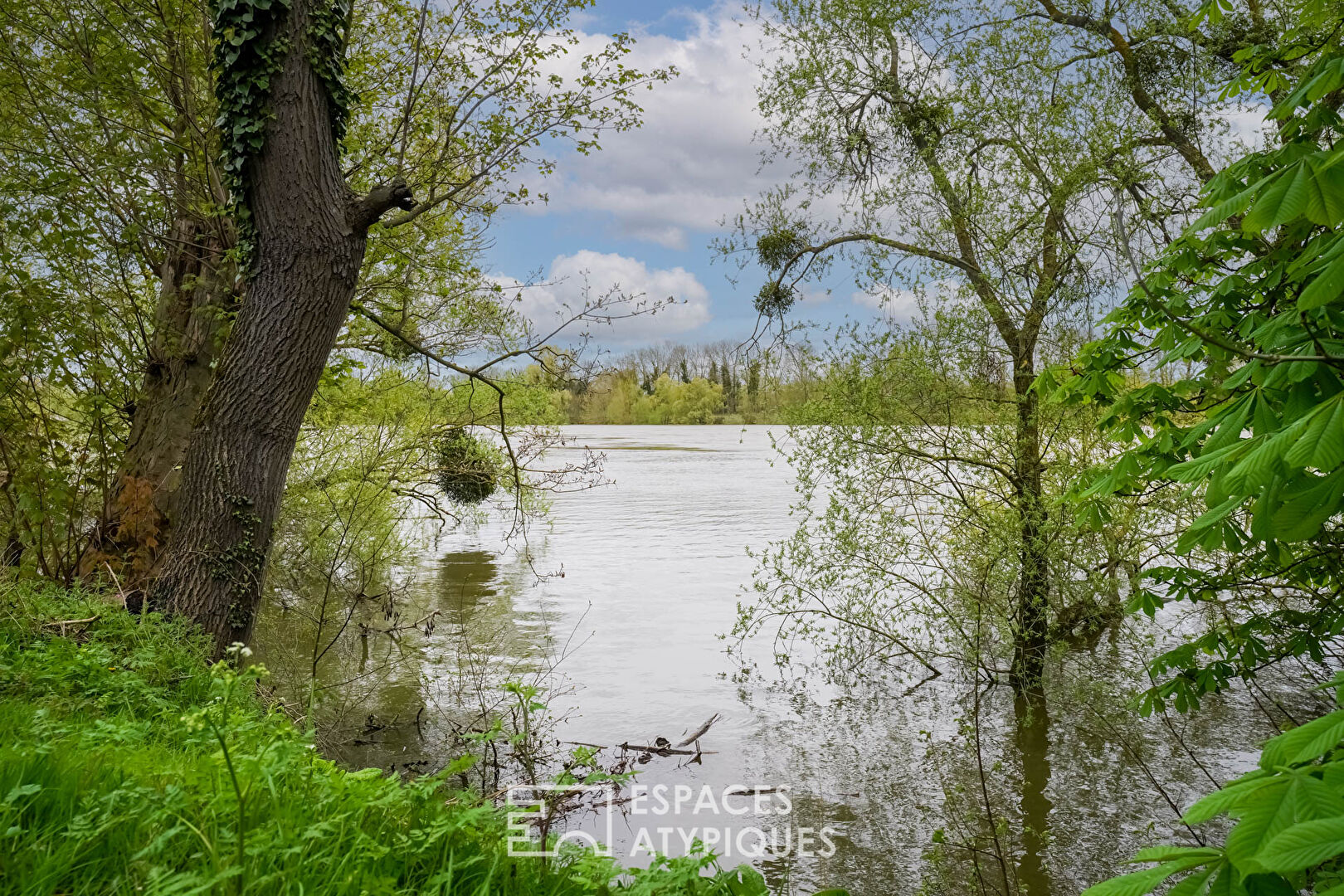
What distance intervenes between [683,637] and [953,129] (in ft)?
23.6

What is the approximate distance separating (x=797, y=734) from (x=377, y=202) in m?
6.27

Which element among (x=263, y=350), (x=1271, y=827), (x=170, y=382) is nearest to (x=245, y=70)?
(x=263, y=350)

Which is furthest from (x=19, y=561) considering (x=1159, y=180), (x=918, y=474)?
(x=1159, y=180)

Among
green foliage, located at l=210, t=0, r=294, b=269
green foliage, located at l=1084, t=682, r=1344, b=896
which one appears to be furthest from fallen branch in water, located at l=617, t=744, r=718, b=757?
green foliage, located at l=1084, t=682, r=1344, b=896

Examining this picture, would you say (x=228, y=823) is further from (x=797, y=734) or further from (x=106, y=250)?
(x=797, y=734)

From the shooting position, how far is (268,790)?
2.53 m

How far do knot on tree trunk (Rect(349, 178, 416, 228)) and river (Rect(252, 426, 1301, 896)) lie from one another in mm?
3354

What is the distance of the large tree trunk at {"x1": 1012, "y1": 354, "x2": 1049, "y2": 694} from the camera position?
7.79m

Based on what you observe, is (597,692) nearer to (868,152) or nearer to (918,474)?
(918,474)

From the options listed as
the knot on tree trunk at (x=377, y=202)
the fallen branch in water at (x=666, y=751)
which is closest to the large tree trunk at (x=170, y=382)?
the knot on tree trunk at (x=377, y=202)

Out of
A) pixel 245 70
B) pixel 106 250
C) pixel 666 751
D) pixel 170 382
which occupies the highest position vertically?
pixel 245 70

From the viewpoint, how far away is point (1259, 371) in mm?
2469

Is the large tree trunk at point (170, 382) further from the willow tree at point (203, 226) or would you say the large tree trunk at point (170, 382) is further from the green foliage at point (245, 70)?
the green foliage at point (245, 70)

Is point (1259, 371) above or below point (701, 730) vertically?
above
